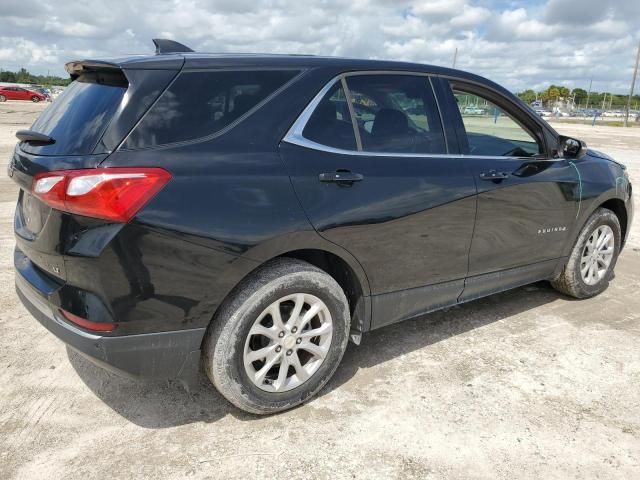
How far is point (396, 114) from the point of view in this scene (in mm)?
3205

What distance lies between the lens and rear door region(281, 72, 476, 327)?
2754mm

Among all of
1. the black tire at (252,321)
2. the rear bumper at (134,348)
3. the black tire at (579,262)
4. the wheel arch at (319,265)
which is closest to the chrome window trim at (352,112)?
the wheel arch at (319,265)

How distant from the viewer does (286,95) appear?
2.73 m

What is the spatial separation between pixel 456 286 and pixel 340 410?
3.69 ft

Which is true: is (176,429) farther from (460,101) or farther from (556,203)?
(556,203)

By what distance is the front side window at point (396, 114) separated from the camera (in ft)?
9.93

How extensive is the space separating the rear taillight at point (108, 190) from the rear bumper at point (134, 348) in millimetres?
518

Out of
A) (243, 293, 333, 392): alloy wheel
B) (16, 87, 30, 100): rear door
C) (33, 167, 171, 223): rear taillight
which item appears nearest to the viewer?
(33, 167, 171, 223): rear taillight

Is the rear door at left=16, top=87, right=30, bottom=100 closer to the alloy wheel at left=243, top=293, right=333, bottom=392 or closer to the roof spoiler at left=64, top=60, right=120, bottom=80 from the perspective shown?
the roof spoiler at left=64, top=60, right=120, bottom=80

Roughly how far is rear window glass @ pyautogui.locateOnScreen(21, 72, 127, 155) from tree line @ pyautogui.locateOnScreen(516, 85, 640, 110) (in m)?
90.2

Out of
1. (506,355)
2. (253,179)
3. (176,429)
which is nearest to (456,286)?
(506,355)

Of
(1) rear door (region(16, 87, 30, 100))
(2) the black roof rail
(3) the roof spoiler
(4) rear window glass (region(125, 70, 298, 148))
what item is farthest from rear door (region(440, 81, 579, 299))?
(1) rear door (region(16, 87, 30, 100))

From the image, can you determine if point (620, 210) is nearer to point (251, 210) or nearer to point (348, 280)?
point (348, 280)

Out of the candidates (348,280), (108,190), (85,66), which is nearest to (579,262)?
(348,280)
